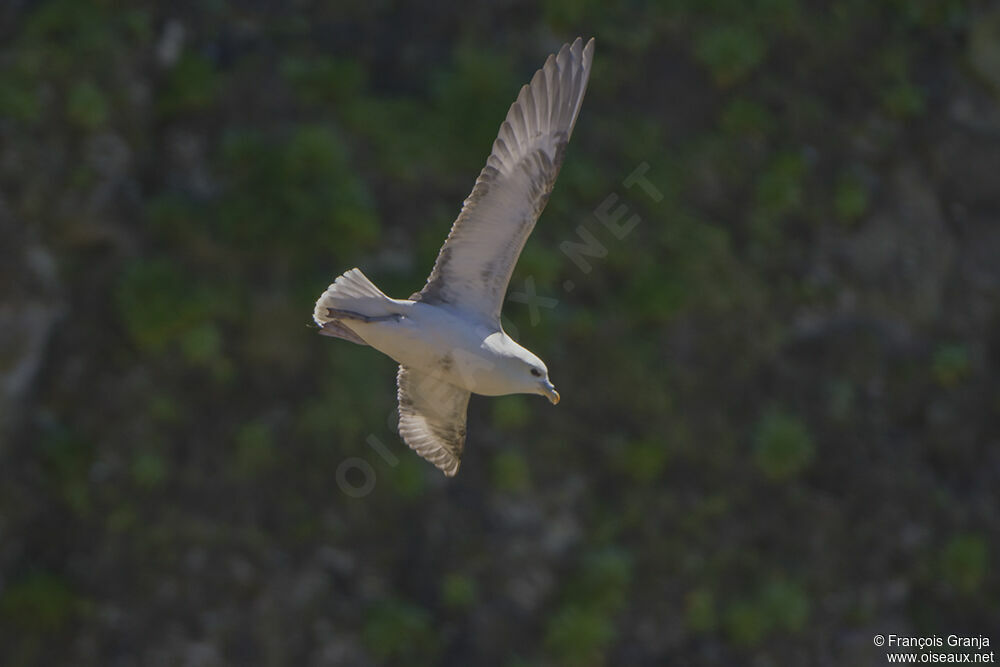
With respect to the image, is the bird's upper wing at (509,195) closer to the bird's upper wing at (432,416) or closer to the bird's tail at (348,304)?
the bird's tail at (348,304)

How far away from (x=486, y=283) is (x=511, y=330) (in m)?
2.94

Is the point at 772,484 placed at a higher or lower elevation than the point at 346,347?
lower

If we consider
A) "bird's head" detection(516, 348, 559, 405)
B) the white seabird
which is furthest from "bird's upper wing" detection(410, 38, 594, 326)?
"bird's head" detection(516, 348, 559, 405)

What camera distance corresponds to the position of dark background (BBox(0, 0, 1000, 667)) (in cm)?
776

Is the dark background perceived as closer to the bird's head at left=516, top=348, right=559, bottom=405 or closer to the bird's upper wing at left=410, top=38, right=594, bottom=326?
the bird's upper wing at left=410, top=38, right=594, bottom=326

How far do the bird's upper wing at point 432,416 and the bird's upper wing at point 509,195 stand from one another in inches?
22.8

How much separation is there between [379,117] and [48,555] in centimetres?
363

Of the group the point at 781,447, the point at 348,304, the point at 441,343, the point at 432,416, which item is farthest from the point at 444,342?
the point at 781,447

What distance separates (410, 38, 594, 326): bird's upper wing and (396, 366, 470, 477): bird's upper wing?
579 mm

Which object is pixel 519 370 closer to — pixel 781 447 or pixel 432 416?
pixel 432 416

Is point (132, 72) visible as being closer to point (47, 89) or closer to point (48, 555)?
point (47, 89)

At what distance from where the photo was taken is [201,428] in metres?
7.98

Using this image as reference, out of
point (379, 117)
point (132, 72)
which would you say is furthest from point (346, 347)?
point (132, 72)

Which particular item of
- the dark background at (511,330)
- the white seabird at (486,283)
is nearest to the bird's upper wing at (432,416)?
the white seabird at (486,283)
